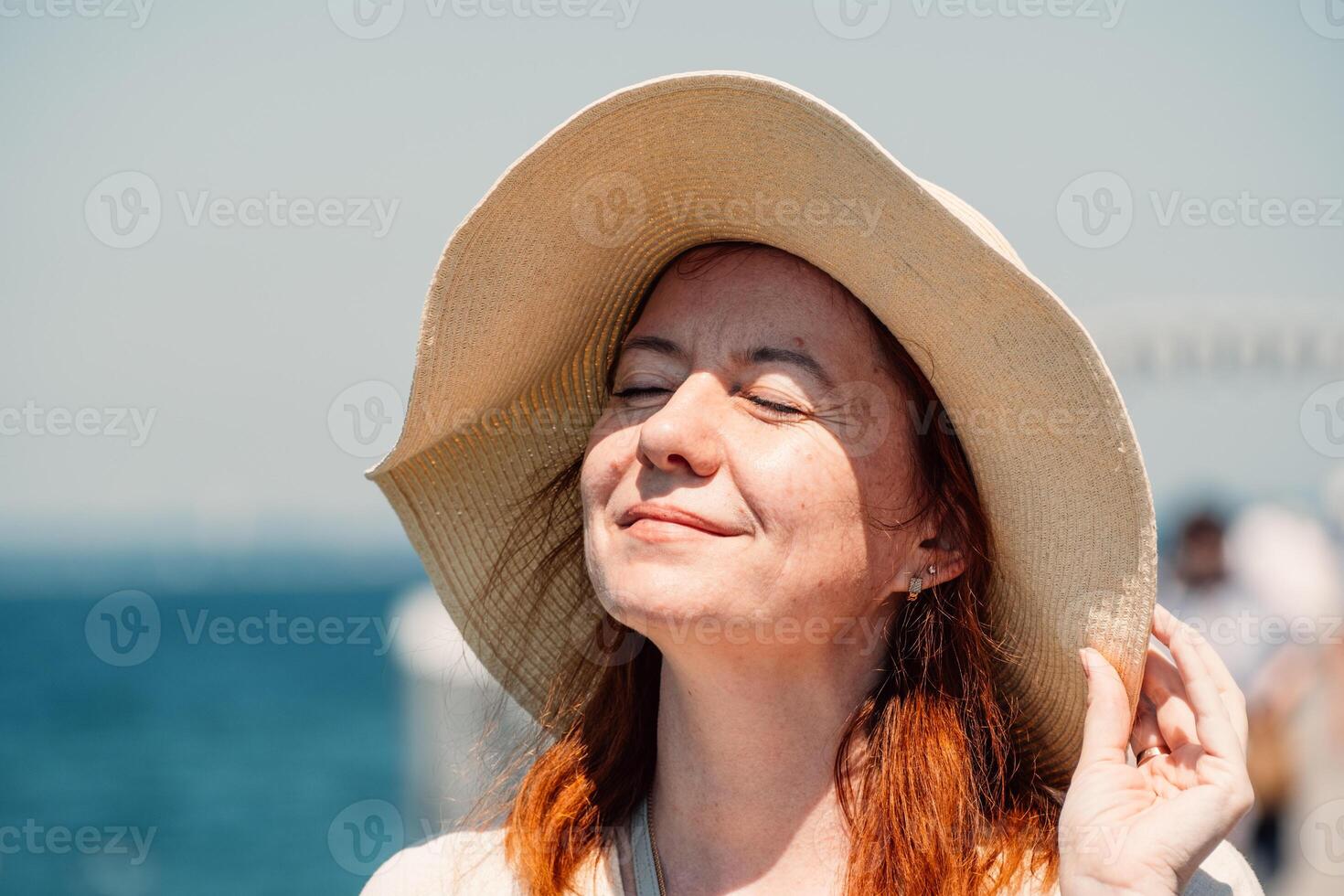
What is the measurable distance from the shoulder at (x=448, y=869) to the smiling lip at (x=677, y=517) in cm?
78

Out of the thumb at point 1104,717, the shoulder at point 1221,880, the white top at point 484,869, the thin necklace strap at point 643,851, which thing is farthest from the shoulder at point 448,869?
the thumb at point 1104,717

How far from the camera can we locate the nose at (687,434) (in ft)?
7.66

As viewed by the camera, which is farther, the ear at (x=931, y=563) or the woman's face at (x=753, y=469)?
the ear at (x=931, y=563)

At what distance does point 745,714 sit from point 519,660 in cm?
71

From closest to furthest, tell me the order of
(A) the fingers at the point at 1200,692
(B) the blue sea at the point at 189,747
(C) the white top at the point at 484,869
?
(A) the fingers at the point at 1200,692 < (C) the white top at the point at 484,869 < (B) the blue sea at the point at 189,747

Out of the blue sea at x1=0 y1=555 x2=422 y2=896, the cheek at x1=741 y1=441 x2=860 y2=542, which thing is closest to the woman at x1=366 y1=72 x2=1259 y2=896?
the cheek at x1=741 y1=441 x2=860 y2=542

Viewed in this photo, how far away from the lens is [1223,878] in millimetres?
2293

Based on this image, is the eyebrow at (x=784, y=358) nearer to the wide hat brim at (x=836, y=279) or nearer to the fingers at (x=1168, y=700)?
the wide hat brim at (x=836, y=279)

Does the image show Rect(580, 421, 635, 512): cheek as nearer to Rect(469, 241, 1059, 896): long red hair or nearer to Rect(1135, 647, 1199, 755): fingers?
Rect(469, 241, 1059, 896): long red hair

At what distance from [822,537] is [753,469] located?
17 centimetres

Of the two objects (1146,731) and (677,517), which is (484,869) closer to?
(677,517)

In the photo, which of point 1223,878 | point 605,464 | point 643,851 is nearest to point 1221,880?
point 1223,878

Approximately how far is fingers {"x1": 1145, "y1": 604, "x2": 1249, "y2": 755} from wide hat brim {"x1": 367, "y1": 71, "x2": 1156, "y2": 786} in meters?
0.09

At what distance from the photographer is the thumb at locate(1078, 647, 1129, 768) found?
221cm
